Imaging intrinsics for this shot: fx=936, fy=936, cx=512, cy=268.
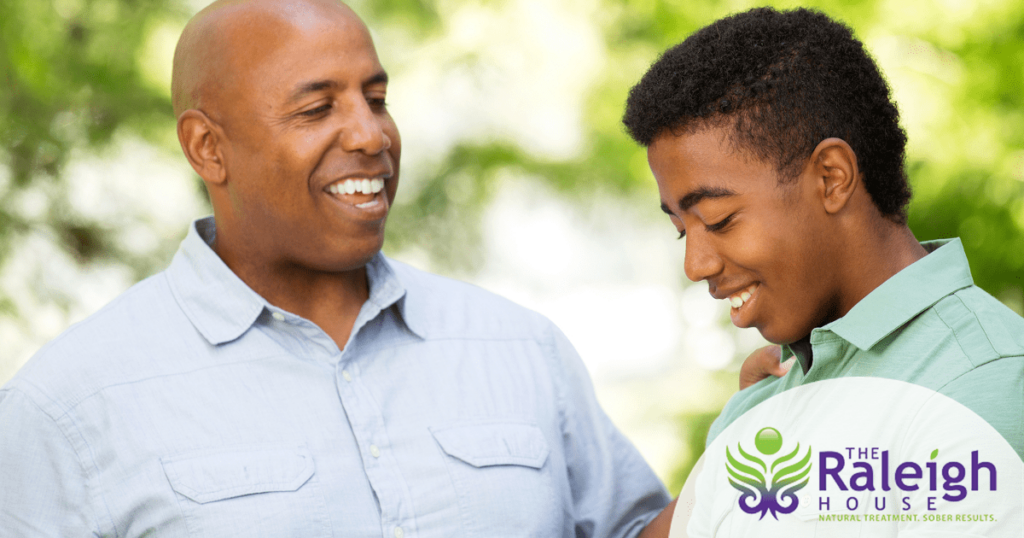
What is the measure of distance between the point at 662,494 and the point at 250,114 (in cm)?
125

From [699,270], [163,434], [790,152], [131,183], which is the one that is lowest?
[163,434]

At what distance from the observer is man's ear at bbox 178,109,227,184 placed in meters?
1.97

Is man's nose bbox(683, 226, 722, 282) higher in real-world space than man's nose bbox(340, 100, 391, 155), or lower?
lower

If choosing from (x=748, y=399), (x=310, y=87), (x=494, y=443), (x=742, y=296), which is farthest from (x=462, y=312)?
(x=742, y=296)

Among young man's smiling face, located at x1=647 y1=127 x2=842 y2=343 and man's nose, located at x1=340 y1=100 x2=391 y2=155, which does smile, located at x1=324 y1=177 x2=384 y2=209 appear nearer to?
man's nose, located at x1=340 y1=100 x2=391 y2=155

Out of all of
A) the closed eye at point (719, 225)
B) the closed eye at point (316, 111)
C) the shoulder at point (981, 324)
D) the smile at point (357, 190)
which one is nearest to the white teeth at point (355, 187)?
the smile at point (357, 190)

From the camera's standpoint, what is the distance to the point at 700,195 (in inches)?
56.0

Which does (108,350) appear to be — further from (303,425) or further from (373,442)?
(373,442)

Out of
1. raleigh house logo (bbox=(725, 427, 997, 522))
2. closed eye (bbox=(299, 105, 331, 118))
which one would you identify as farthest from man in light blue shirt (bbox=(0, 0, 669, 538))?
raleigh house logo (bbox=(725, 427, 997, 522))

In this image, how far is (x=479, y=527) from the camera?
183cm

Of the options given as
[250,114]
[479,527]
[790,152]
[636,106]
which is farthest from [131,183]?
[790,152]

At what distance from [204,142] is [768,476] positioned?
1.32m

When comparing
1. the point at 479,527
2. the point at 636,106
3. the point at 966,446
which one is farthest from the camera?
the point at 479,527

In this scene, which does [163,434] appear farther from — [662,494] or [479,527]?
[662,494]
